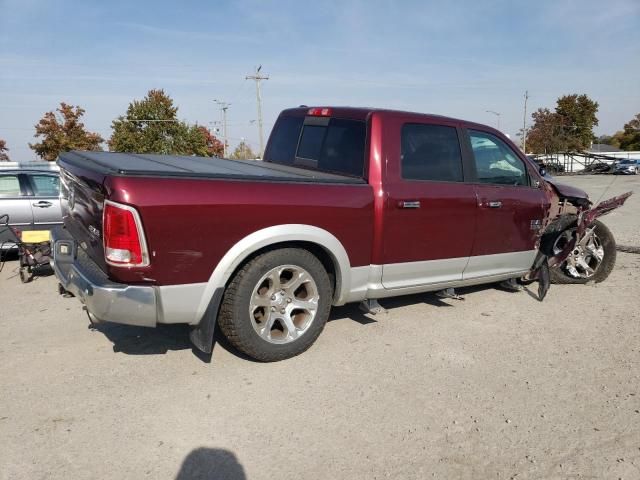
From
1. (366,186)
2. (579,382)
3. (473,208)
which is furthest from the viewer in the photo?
(473,208)

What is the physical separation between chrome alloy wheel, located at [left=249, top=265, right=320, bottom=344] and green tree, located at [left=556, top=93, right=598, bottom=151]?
72.1 m

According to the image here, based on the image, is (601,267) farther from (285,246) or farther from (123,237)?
(123,237)

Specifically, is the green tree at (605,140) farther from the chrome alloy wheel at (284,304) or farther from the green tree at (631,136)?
the chrome alloy wheel at (284,304)

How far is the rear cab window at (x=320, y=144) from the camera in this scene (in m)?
4.29

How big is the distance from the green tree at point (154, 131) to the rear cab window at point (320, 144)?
1655 inches

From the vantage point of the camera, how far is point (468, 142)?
15.6ft

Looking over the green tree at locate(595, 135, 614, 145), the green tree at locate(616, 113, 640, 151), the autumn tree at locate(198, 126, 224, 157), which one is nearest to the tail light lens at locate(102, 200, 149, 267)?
the autumn tree at locate(198, 126, 224, 157)

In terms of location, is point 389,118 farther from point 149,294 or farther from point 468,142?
point 149,294

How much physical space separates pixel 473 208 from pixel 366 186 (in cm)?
119

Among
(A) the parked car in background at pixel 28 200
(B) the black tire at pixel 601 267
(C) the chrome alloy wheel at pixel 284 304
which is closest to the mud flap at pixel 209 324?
(C) the chrome alloy wheel at pixel 284 304

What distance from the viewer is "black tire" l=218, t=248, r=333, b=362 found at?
355 cm

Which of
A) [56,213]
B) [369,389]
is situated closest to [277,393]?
[369,389]

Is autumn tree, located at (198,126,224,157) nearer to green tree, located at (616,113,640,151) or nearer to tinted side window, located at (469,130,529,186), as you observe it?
tinted side window, located at (469,130,529,186)

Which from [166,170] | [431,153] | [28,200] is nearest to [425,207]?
[431,153]
